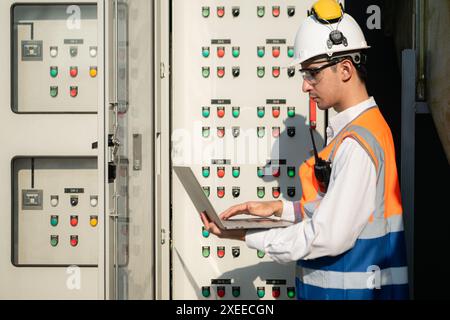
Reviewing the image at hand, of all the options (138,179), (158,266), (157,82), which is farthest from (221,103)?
(158,266)

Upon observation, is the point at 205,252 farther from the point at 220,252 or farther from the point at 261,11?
the point at 261,11

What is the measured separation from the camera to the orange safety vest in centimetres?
241

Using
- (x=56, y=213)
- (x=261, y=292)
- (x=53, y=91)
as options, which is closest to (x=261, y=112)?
(x=261, y=292)

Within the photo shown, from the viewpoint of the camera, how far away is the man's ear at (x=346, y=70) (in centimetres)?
256

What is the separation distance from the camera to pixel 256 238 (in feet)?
8.43

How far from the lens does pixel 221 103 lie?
3660 mm

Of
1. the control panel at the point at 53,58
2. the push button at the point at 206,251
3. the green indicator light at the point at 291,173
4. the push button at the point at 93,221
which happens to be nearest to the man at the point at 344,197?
the green indicator light at the point at 291,173

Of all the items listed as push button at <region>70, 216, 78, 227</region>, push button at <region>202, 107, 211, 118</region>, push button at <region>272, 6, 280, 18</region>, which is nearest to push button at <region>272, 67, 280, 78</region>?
push button at <region>272, 6, 280, 18</region>

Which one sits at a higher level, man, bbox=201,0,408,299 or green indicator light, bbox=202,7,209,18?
green indicator light, bbox=202,7,209,18

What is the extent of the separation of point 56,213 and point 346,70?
251cm

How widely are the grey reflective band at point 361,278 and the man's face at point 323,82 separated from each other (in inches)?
25.9

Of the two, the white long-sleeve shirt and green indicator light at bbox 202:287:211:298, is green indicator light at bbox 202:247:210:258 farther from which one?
the white long-sleeve shirt

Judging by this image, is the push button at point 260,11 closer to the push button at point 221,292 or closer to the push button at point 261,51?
the push button at point 261,51

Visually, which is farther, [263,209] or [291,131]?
[291,131]
